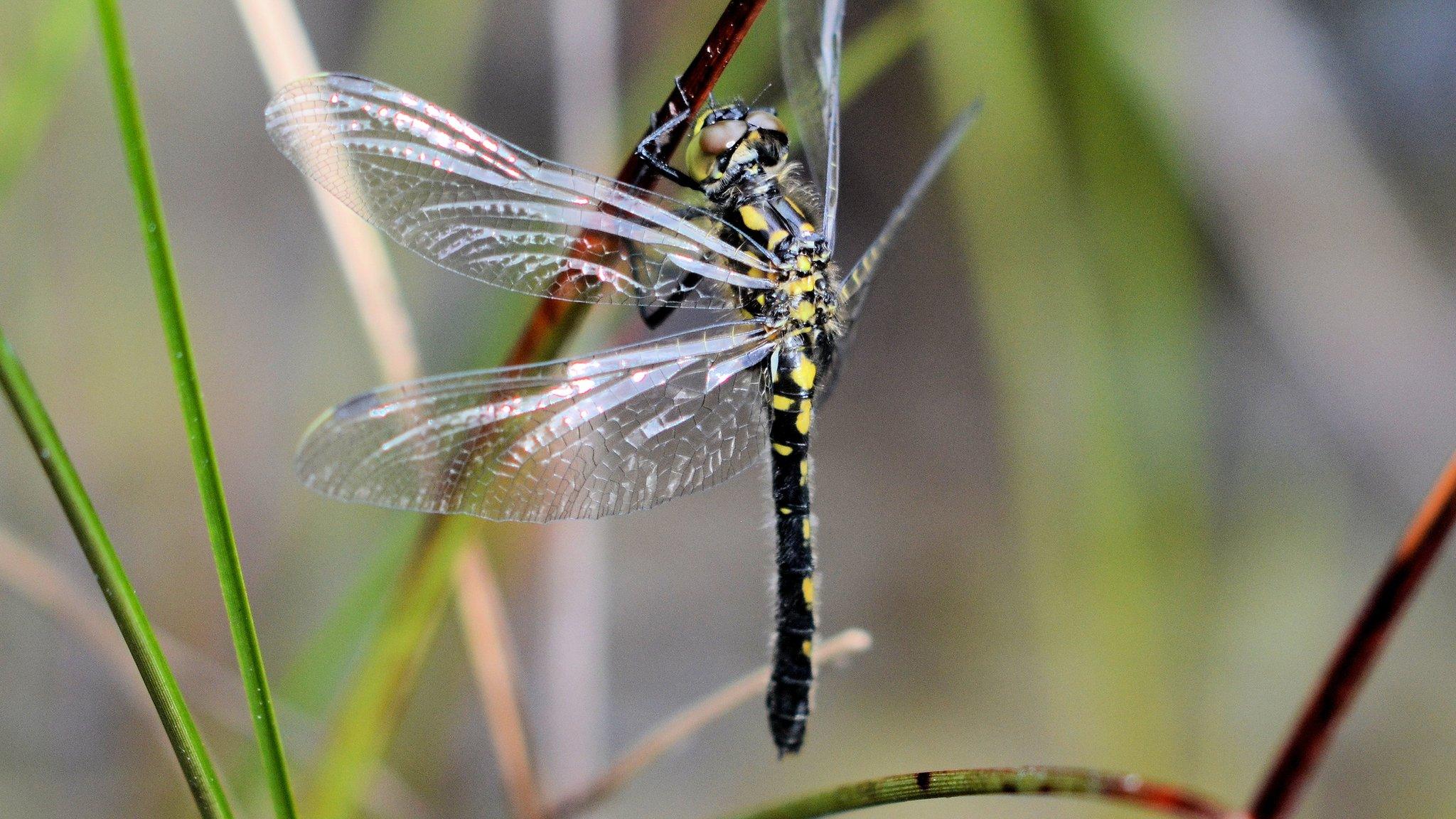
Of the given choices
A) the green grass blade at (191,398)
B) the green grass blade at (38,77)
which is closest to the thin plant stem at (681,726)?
the green grass blade at (191,398)

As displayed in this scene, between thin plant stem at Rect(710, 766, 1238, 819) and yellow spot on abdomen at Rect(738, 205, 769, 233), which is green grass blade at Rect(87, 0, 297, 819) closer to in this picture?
thin plant stem at Rect(710, 766, 1238, 819)

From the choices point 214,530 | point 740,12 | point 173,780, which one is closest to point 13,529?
point 173,780

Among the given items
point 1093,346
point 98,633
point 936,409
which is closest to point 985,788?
point 98,633

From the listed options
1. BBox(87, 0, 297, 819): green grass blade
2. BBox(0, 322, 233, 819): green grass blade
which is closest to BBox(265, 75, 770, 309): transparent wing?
BBox(87, 0, 297, 819): green grass blade

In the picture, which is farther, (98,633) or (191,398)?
(98,633)

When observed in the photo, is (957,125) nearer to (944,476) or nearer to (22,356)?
(944,476)

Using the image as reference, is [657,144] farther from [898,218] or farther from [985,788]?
[985,788]

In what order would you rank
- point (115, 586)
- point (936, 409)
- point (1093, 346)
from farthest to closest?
point (936, 409), point (1093, 346), point (115, 586)
